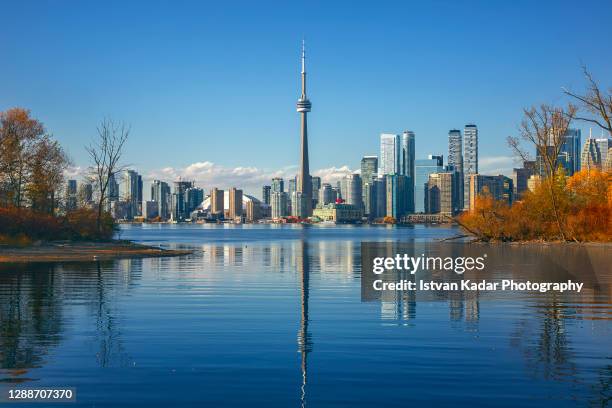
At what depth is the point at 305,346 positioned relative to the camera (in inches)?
714

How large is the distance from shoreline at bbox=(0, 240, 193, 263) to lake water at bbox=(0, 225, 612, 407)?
20.9m

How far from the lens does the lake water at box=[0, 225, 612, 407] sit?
13.6 metres

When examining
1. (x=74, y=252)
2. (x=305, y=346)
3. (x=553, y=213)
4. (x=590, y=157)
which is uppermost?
(x=590, y=157)

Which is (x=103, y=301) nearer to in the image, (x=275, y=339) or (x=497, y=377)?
(x=275, y=339)

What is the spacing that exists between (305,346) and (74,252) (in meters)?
46.0

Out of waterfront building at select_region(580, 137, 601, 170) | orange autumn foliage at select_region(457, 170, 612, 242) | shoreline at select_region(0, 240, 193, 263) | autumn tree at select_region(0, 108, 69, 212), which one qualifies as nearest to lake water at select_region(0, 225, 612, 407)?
shoreline at select_region(0, 240, 193, 263)

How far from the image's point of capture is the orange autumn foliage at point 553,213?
290 feet

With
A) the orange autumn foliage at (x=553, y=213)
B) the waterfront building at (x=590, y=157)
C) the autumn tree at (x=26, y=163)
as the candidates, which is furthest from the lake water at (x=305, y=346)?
the waterfront building at (x=590, y=157)

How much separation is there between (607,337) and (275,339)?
9191 mm

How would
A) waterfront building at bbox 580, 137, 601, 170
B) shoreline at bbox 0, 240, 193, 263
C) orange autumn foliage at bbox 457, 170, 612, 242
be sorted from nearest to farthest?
shoreline at bbox 0, 240, 193, 263 < orange autumn foliage at bbox 457, 170, 612, 242 < waterfront building at bbox 580, 137, 601, 170

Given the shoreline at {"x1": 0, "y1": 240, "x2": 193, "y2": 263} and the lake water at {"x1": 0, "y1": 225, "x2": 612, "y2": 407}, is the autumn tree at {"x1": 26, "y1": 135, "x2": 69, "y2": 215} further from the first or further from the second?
the lake water at {"x1": 0, "y1": 225, "x2": 612, "y2": 407}

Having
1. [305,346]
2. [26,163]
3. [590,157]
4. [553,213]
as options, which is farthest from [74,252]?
[590,157]

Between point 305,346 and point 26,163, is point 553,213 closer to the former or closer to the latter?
point 26,163

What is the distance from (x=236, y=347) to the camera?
707 inches
